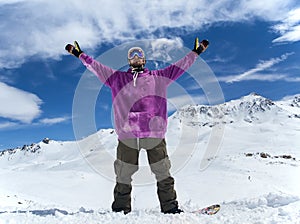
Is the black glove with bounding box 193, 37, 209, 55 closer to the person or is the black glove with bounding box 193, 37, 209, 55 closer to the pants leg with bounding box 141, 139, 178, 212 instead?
the person

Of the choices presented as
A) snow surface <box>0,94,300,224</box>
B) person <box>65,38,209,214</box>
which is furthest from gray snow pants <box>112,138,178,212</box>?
snow surface <box>0,94,300,224</box>

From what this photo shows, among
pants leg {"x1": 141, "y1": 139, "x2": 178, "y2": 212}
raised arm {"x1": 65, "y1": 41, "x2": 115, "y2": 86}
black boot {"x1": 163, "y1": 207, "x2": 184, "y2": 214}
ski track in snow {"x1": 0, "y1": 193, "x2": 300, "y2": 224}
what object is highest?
raised arm {"x1": 65, "y1": 41, "x2": 115, "y2": 86}

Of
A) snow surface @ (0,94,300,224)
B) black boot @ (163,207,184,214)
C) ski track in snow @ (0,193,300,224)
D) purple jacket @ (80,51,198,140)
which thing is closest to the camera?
ski track in snow @ (0,193,300,224)

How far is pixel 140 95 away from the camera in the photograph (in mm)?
5719

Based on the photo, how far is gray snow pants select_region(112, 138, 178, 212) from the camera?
5.64 meters

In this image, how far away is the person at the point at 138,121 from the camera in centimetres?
562

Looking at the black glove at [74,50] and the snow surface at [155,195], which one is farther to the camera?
the black glove at [74,50]

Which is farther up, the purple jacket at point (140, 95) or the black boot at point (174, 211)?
the purple jacket at point (140, 95)

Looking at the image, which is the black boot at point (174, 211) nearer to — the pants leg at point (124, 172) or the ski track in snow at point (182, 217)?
the ski track in snow at point (182, 217)

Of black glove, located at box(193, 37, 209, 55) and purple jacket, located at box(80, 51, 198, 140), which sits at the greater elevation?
black glove, located at box(193, 37, 209, 55)

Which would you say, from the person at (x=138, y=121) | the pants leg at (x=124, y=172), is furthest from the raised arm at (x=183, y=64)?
the pants leg at (x=124, y=172)

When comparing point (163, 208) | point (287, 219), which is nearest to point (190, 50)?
point (163, 208)

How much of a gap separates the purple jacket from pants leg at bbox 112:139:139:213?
24cm

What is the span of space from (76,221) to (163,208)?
1.50 m
